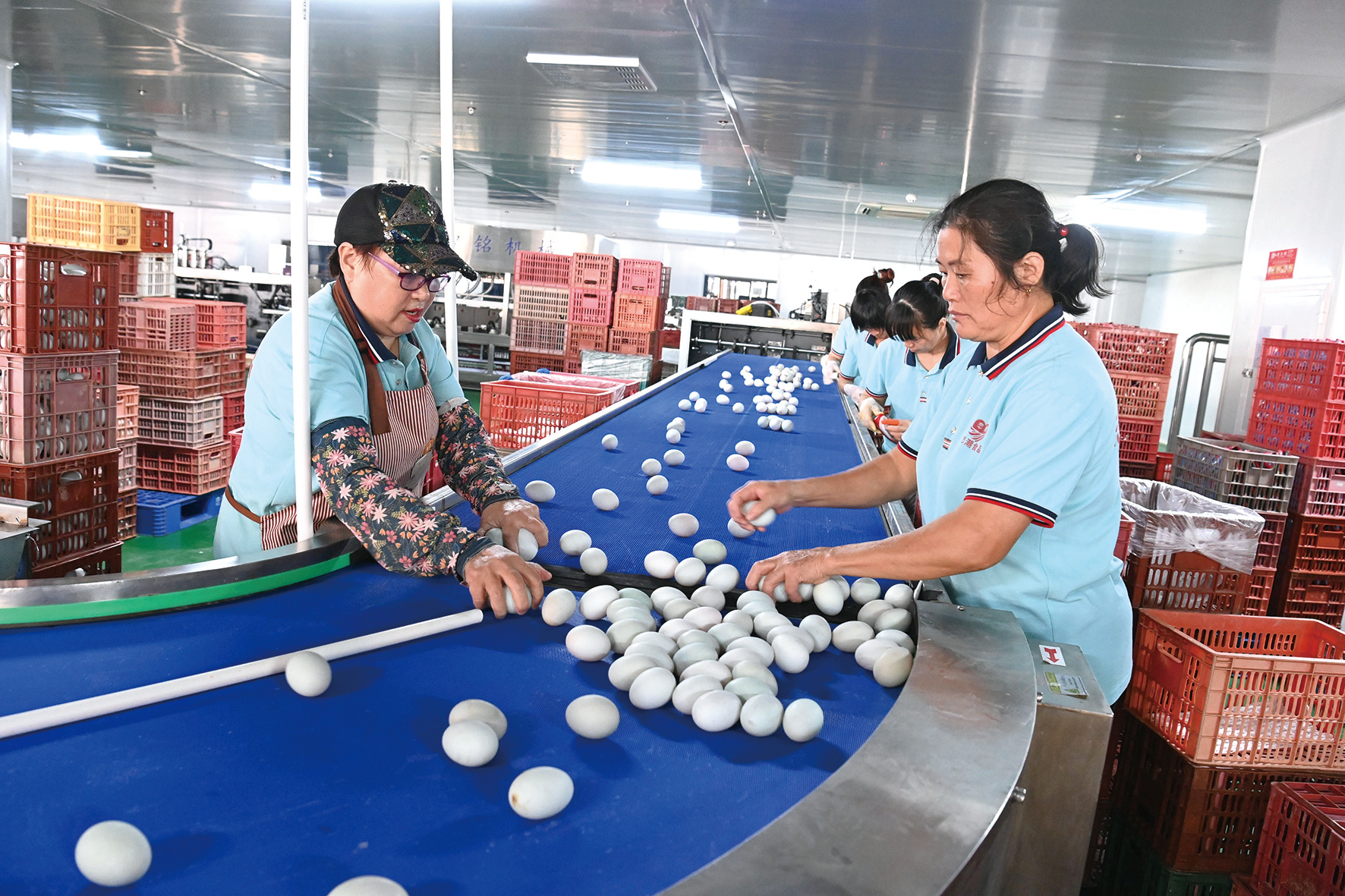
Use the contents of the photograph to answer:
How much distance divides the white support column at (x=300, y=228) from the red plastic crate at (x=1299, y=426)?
16.5ft

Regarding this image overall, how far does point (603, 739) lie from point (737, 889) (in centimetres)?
39

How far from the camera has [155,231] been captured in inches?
290

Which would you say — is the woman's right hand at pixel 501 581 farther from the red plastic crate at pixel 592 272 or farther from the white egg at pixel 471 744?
the red plastic crate at pixel 592 272

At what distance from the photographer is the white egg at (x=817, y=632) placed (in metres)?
1.38

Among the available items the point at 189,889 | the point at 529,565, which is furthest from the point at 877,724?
the point at 189,889

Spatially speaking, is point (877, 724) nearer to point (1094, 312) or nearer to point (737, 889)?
point (737, 889)

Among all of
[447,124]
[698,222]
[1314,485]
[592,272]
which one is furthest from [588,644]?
[698,222]

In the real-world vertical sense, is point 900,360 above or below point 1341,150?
below

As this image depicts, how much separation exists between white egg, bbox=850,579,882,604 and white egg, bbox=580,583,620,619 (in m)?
0.47

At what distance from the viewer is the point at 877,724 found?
1136 millimetres

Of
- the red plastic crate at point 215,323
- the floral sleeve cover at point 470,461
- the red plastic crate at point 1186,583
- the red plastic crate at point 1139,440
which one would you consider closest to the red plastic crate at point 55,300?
the red plastic crate at point 215,323

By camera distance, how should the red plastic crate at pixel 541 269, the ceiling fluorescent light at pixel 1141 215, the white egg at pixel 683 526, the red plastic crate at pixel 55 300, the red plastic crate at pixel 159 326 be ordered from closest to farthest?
the white egg at pixel 683 526 → the red plastic crate at pixel 55 300 → the red plastic crate at pixel 159 326 → the red plastic crate at pixel 541 269 → the ceiling fluorescent light at pixel 1141 215

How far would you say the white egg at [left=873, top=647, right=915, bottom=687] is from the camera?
1.27 metres

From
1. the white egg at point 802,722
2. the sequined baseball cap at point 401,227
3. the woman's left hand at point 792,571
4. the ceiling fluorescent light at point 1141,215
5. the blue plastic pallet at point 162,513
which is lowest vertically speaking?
the blue plastic pallet at point 162,513
